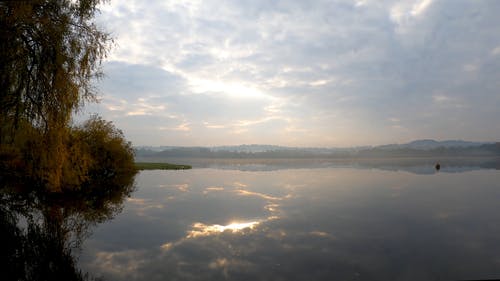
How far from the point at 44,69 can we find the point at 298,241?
14961mm

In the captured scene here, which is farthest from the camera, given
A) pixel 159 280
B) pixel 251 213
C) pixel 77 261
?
pixel 251 213

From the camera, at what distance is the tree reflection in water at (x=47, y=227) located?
1121 centimetres

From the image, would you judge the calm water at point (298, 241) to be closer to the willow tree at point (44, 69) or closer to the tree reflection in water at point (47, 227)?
the tree reflection in water at point (47, 227)

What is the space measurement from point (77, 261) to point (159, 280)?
4149 mm

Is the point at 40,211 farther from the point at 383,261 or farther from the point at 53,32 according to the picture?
the point at 383,261

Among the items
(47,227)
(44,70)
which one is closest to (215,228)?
(47,227)

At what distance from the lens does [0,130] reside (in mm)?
15781

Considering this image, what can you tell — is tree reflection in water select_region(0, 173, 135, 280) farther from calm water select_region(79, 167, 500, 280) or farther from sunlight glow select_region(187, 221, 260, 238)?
sunlight glow select_region(187, 221, 260, 238)

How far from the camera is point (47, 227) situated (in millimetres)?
17297

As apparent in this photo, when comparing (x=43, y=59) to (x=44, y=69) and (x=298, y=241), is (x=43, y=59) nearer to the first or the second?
(x=44, y=69)

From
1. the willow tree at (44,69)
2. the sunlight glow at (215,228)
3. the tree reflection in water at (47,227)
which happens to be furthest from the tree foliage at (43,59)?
the sunlight glow at (215,228)

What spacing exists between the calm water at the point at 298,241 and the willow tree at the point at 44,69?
593 centimetres

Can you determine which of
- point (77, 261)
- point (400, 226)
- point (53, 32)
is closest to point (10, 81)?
point (53, 32)

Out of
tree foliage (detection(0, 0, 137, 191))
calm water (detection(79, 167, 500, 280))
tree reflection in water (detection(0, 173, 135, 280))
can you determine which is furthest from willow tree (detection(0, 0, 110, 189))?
calm water (detection(79, 167, 500, 280))
